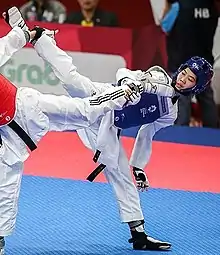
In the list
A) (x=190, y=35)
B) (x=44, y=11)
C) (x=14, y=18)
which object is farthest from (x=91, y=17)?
(x=14, y=18)

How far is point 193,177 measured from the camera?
7238mm

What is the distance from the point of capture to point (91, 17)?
32.1 ft

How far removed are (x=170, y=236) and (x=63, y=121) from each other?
142cm

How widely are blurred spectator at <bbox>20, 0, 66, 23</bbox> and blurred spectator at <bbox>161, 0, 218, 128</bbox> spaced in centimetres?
155

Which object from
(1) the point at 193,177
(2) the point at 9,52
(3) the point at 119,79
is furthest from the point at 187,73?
(1) the point at 193,177

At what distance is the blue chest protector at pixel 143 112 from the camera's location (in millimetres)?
5141

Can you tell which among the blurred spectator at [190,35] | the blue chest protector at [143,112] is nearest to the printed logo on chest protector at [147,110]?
the blue chest protector at [143,112]

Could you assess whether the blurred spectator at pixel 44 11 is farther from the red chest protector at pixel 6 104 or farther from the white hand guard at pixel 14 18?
the red chest protector at pixel 6 104

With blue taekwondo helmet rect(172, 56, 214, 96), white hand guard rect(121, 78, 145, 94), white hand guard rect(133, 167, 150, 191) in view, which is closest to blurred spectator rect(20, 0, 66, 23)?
white hand guard rect(133, 167, 150, 191)

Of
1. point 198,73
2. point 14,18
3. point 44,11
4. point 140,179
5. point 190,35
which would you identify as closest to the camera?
point 14,18

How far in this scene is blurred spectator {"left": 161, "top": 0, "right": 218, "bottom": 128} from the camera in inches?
360

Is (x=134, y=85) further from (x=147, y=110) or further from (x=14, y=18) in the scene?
(x=14, y=18)

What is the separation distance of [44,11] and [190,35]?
213 centimetres

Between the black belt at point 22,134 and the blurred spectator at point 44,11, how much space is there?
18.1 ft
